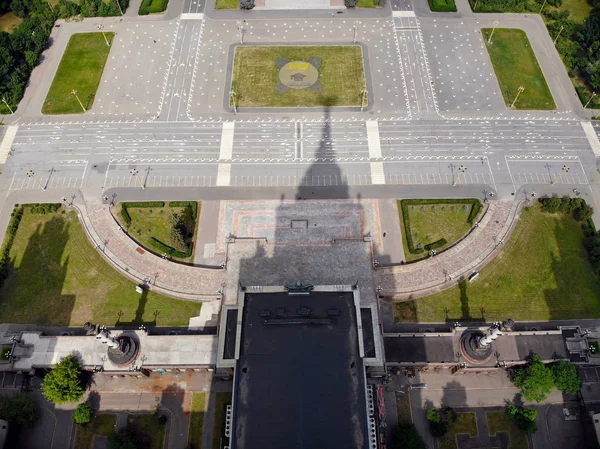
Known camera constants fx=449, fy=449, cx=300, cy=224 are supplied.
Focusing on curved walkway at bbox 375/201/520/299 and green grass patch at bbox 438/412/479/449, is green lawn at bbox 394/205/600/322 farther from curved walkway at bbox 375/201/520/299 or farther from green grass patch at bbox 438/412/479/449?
green grass patch at bbox 438/412/479/449

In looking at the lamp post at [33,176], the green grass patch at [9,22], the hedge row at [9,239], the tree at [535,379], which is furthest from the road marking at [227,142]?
the green grass patch at [9,22]

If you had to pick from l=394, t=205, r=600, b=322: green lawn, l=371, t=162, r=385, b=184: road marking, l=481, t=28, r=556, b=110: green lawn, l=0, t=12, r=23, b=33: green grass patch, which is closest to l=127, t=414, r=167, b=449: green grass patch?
l=394, t=205, r=600, b=322: green lawn

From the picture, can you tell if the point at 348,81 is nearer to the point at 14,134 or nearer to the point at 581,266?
the point at 581,266

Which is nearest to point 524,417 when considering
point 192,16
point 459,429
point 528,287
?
point 459,429

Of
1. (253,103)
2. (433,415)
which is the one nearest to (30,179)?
(253,103)

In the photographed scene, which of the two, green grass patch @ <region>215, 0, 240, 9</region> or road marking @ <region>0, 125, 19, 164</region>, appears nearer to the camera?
road marking @ <region>0, 125, 19, 164</region>

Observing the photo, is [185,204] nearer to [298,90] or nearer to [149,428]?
[298,90]

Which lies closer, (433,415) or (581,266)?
(433,415)
